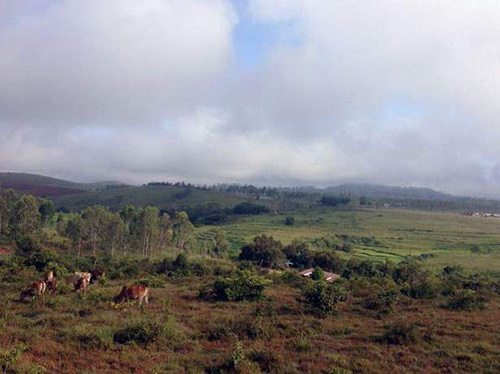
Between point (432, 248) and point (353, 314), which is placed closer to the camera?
point (353, 314)

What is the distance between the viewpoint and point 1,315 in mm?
15039

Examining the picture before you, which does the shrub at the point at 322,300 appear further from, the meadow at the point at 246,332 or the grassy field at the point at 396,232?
the grassy field at the point at 396,232

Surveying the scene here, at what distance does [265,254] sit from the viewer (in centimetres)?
5575

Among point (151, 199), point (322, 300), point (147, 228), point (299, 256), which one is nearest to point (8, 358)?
point (322, 300)

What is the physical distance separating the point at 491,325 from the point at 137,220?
5140 cm

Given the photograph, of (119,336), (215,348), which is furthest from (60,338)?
(215,348)

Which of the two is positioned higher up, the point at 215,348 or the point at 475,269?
the point at 215,348

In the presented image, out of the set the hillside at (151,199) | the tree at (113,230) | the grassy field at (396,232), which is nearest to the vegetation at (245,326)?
the tree at (113,230)

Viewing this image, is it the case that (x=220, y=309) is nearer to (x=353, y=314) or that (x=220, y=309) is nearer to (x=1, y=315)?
(x=353, y=314)

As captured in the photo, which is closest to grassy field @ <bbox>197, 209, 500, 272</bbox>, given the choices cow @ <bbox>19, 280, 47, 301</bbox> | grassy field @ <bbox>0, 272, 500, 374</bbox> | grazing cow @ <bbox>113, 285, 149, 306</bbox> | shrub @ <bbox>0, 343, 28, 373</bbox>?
grassy field @ <bbox>0, 272, 500, 374</bbox>

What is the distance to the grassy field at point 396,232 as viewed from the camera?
240 feet

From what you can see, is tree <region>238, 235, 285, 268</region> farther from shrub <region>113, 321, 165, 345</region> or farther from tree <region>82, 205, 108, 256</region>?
shrub <region>113, 321, 165, 345</region>

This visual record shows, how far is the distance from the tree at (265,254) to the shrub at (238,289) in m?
33.1

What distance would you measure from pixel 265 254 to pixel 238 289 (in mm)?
33995
